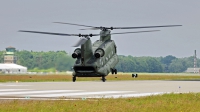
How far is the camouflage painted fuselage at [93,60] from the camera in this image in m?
59.4

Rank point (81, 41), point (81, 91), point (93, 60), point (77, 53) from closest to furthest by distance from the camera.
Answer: point (81, 91) < point (81, 41) < point (77, 53) < point (93, 60)

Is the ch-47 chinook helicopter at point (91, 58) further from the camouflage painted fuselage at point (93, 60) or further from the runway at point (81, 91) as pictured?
the runway at point (81, 91)

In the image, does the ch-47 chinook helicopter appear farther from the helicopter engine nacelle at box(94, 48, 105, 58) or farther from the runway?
the runway

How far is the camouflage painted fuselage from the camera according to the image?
5941 centimetres

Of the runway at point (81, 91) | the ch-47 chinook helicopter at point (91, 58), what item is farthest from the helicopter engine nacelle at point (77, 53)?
the runway at point (81, 91)

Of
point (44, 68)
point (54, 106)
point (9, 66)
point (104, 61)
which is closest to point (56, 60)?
point (44, 68)

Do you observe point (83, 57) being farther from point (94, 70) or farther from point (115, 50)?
point (115, 50)

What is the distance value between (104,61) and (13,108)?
1519 inches

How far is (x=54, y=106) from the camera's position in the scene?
82.4ft

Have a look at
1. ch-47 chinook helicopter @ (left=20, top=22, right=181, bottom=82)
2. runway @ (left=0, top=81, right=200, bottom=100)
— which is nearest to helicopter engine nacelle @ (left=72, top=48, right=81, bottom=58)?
ch-47 chinook helicopter @ (left=20, top=22, right=181, bottom=82)

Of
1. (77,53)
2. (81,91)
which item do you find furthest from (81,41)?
(81,91)

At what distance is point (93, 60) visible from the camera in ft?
198

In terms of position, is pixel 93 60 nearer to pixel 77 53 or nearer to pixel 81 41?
pixel 77 53

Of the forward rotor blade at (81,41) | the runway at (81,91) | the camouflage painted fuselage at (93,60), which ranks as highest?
the forward rotor blade at (81,41)
